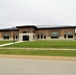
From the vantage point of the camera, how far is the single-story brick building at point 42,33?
6075 centimetres

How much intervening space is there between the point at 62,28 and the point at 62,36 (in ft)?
13.1

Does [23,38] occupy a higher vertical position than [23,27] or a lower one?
lower

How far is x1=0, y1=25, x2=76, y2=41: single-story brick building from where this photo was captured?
199ft

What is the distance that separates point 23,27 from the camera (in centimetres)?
6103

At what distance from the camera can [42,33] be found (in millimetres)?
67250
